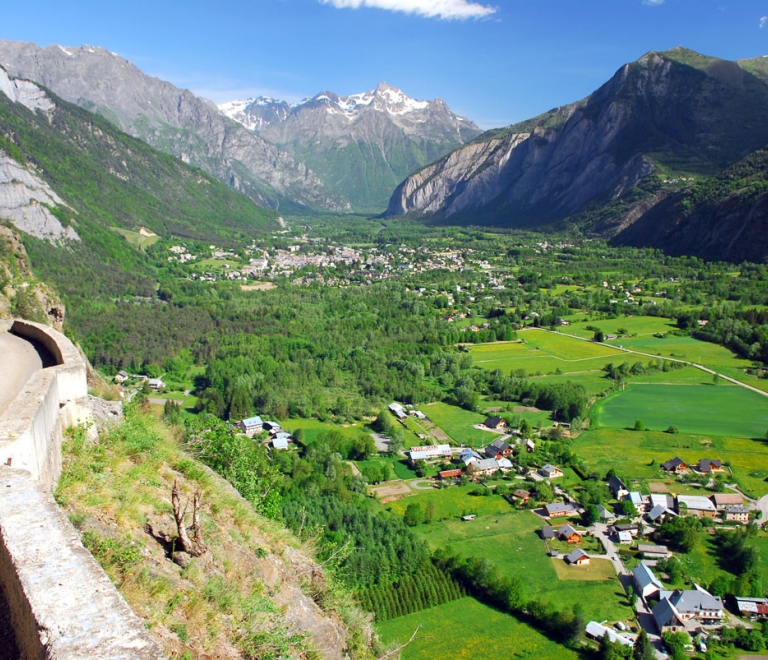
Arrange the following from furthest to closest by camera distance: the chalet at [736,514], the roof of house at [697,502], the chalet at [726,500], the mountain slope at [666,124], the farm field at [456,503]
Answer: the mountain slope at [666,124] → the farm field at [456,503] → the chalet at [726,500] → the roof of house at [697,502] → the chalet at [736,514]

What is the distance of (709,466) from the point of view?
38.0 metres

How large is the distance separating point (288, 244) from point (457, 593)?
145152 millimetres

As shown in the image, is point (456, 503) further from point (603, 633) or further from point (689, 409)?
point (689, 409)

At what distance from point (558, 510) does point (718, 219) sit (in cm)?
10651

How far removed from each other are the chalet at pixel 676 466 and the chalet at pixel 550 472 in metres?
6.91

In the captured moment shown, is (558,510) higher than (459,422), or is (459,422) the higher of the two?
(459,422)

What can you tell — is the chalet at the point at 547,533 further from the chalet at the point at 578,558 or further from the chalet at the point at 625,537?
the chalet at the point at 625,537

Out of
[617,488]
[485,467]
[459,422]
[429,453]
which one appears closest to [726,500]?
[617,488]

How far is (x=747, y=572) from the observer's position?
27.3 meters

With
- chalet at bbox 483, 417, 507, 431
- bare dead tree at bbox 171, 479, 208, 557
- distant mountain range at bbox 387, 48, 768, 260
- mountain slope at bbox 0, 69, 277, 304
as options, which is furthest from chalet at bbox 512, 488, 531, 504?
distant mountain range at bbox 387, 48, 768, 260

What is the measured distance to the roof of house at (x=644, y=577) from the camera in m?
26.0

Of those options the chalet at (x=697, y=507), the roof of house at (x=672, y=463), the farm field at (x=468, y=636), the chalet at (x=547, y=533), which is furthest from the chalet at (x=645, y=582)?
the roof of house at (x=672, y=463)

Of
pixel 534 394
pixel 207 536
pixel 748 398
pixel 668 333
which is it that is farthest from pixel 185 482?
pixel 668 333

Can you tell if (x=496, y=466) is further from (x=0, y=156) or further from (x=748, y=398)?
(x=0, y=156)
